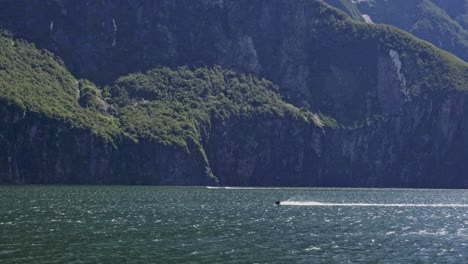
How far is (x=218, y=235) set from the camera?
95188 mm

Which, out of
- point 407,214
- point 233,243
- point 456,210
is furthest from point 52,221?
point 456,210

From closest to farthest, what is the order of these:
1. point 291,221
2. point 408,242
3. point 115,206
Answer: point 408,242
point 291,221
point 115,206

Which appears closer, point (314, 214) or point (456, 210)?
point (314, 214)

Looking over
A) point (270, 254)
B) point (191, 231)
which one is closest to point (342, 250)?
point (270, 254)

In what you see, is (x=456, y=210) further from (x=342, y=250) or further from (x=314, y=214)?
(x=342, y=250)

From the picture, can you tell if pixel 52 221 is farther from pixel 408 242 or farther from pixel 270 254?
pixel 408 242

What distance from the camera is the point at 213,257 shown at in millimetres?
75250

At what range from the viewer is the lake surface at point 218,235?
249ft

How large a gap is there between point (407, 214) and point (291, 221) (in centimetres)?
3558

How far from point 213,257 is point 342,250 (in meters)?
16.9

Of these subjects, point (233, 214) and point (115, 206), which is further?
point (115, 206)

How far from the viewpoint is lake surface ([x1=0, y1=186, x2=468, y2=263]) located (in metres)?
75.9

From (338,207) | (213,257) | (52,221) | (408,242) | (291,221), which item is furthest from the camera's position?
(338,207)

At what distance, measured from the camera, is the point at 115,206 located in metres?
146
